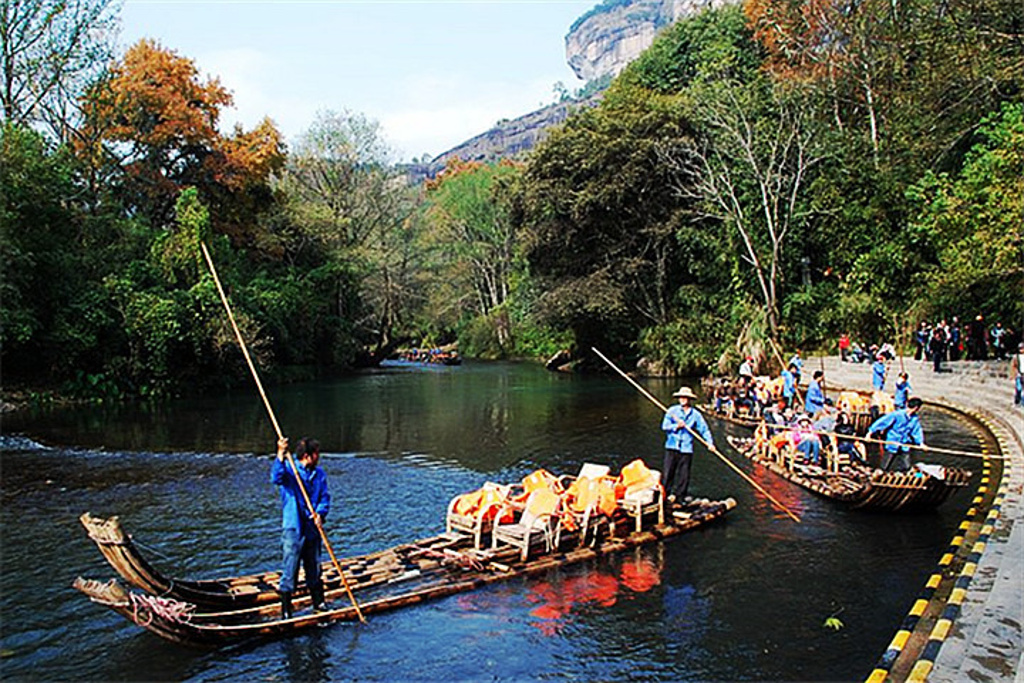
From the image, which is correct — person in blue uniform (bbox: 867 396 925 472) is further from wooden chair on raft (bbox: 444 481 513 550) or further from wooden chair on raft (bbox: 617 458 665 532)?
wooden chair on raft (bbox: 444 481 513 550)

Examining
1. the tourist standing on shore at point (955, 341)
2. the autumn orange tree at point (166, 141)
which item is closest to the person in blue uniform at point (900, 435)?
the tourist standing on shore at point (955, 341)

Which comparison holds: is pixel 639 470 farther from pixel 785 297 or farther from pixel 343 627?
pixel 785 297

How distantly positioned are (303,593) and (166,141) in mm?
36943

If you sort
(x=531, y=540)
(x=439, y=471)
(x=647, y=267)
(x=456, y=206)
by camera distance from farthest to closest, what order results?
(x=456, y=206) < (x=647, y=267) < (x=439, y=471) < (x=531, y=540)

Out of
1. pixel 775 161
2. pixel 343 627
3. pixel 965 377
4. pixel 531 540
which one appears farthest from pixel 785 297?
pixel 343 627

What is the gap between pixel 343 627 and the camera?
8961mm

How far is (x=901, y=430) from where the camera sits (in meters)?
13.7

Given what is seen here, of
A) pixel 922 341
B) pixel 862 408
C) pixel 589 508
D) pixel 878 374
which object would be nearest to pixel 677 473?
pixel 589 508

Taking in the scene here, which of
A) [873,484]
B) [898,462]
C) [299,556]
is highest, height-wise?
[299,556]

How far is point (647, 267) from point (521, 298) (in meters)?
11.3

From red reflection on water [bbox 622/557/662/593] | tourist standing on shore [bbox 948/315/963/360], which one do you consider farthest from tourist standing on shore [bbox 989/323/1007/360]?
red reflection on water [bbox 622/557/662/593]

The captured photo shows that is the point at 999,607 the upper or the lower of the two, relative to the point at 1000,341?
lower

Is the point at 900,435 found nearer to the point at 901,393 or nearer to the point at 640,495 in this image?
the point at 640,495

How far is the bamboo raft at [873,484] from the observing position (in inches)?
499
